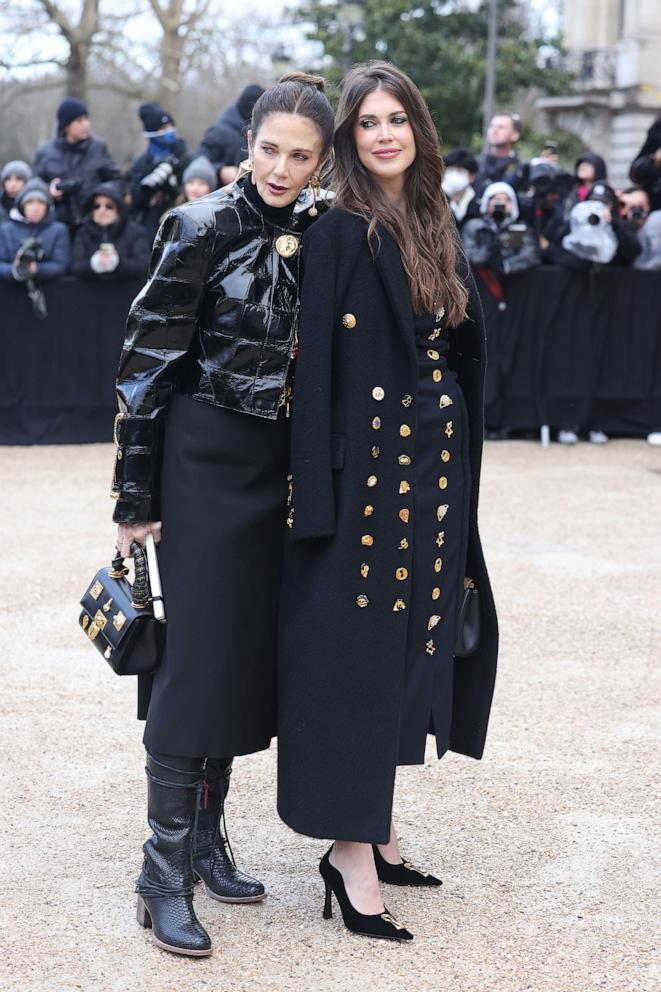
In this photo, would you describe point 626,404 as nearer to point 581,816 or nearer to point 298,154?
point 581,816

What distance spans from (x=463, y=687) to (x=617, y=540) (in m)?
4.21

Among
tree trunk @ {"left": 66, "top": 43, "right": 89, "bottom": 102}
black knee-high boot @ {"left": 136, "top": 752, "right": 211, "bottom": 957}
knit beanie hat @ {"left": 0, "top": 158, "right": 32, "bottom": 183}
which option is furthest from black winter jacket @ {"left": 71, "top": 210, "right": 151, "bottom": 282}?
tree trunk @ {"left": 66, "top": 43, "right": 89, "bottom": 102}

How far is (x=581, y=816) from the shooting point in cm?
387

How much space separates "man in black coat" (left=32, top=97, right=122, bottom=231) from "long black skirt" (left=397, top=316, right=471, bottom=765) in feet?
25.0

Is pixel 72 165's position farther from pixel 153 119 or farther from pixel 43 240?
pixel 43 240

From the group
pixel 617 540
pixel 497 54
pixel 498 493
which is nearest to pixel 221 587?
pixel 617 540

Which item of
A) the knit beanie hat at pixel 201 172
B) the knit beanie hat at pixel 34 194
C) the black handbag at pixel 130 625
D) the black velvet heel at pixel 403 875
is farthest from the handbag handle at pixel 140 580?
the knit beanie hat at pixel 34 194

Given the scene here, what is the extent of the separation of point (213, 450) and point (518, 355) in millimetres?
7702

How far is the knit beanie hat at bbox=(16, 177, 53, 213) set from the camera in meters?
9.95

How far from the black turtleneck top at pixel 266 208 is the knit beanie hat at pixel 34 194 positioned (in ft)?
23.9

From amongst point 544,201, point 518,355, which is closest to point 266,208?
point 518,355

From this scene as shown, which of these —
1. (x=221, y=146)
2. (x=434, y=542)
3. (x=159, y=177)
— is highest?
(x=221, y=146)

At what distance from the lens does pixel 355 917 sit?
318 cm

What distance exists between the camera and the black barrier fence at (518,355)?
10070 millimetres
